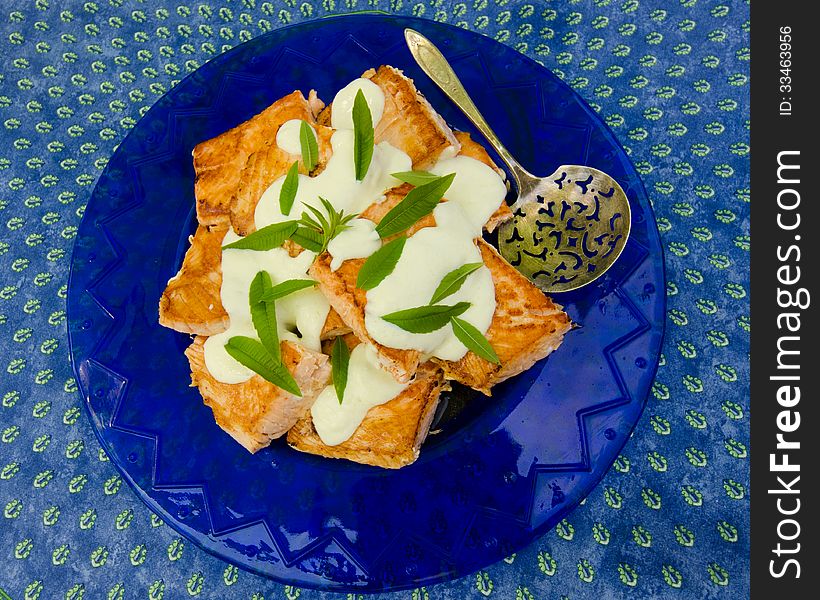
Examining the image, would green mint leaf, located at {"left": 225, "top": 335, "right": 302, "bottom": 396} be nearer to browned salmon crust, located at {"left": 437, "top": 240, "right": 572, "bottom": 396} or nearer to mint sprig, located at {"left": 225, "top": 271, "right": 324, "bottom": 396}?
mint sprig, located at {"left": 225, "top": 271, "right": 324, "bottom": 396}

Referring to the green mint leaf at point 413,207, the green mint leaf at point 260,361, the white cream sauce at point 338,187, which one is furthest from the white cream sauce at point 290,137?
the green mint leaf at point 260,361

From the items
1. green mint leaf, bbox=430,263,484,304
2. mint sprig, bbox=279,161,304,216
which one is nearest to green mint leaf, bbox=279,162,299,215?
mint sprig, bbox=279,161,304,216

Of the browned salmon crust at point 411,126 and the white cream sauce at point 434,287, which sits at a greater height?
the browned salmon crust at point 411,126

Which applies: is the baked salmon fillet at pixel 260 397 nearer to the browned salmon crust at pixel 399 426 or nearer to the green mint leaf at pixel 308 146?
the browned salmon crust at pixel 399 426

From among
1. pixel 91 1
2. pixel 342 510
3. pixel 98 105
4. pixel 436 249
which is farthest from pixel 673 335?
pixel 91 1

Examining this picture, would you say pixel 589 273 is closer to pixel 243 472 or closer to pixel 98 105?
pixel 243 472

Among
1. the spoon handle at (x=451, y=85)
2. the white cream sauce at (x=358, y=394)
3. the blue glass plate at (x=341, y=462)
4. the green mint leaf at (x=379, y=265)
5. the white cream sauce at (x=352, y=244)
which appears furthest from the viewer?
the spoon handle at (x=451, y=85)
